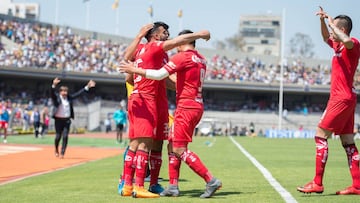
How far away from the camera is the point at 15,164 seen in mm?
17125

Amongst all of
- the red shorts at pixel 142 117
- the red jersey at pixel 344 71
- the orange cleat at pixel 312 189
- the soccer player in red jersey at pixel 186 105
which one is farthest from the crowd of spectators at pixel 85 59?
the orange cleat at pixel 312 189

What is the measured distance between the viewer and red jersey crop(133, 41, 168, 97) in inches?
365

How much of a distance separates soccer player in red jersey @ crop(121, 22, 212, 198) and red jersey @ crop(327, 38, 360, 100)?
6.77ft

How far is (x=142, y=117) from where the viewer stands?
913 cm

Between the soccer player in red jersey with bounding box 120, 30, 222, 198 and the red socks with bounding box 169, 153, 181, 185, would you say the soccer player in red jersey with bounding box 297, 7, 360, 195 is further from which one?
the red socks with bounding box 169, 153, 181, 185

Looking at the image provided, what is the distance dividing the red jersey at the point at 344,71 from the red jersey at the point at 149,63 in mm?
2413

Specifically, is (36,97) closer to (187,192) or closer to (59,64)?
(59,64)

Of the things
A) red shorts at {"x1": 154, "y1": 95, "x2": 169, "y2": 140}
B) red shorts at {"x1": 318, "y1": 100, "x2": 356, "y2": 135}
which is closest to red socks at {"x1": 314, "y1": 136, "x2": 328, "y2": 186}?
red shorts at {"x1": 318, "y1": 100, "x2": 356, "y2": 135}

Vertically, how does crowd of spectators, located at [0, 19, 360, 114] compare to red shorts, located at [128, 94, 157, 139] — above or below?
above

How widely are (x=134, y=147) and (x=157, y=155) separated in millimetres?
635

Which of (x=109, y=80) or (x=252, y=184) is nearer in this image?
(x=252, y=184)

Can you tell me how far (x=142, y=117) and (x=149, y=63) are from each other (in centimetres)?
78

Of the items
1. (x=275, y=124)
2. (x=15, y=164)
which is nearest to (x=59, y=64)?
(x=275, y=124)

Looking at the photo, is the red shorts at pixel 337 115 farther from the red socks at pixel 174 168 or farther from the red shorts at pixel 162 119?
the red shorts at pixel 162 119
